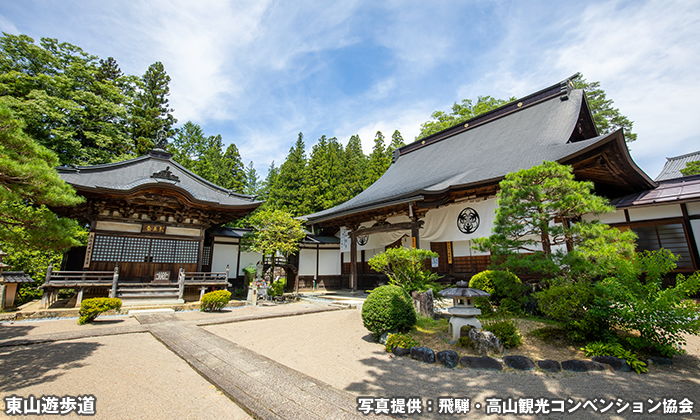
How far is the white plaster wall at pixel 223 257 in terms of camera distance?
13.9m

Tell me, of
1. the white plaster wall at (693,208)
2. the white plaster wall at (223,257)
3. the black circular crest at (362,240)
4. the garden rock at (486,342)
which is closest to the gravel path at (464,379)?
the garden rock at (486,342)

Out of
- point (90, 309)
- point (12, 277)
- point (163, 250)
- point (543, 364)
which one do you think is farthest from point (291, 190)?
point (543, 364)

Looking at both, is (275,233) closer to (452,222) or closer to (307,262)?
(307,262)

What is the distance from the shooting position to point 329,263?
52.7ft

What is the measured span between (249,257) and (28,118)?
12.2 metres

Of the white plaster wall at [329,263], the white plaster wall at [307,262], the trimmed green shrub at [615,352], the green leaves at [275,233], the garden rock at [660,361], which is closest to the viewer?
the trimmed green shrub at [615,352]

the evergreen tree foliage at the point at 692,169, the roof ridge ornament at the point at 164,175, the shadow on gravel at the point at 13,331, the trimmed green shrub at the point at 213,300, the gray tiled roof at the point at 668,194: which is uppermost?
the evergreen tree foliage at the point at 692,169

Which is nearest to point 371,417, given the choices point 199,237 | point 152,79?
point 199,237

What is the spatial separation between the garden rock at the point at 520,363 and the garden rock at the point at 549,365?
0.36 ft

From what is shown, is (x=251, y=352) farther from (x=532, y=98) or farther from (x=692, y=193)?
(x=532, y=98)

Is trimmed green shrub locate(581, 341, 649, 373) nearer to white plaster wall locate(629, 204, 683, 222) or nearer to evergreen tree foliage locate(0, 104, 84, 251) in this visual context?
white plaster wall locate(629, 204, 683, 222)

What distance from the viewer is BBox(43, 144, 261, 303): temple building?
1025cm

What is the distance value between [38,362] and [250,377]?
10.3ft

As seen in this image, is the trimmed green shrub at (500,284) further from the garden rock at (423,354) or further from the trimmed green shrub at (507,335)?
the garden rock at (423,354)
